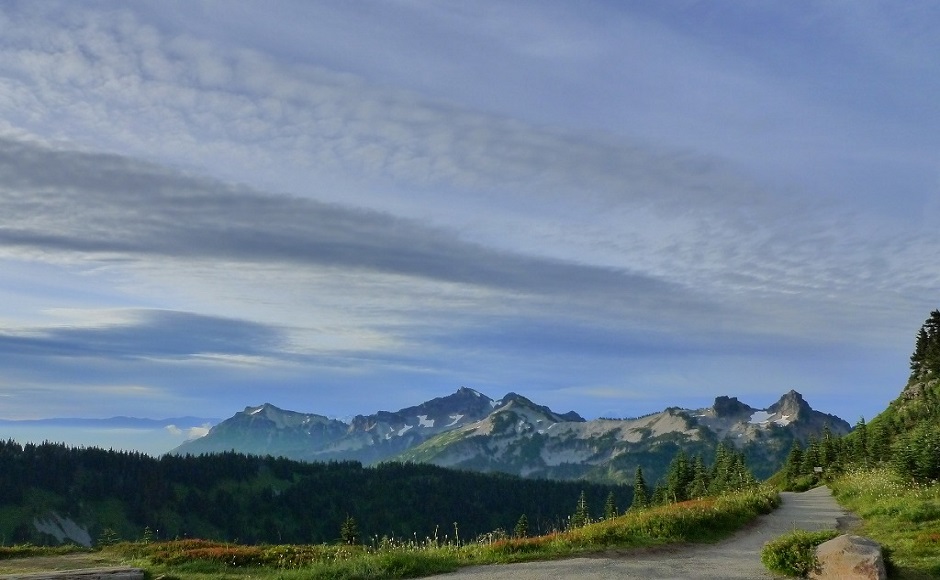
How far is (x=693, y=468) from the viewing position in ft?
304

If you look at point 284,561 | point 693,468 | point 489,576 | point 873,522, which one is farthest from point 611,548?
point 693,468

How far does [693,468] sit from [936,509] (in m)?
69.8

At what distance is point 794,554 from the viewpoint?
1734cm

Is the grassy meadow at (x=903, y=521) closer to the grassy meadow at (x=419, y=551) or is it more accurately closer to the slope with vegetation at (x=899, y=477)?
the slope with vegetation at (x=899, y=477)

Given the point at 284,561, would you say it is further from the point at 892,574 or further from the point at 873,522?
the point at 873,522

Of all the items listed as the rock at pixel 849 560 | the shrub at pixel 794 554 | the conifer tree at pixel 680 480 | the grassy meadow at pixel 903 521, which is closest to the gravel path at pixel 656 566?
the shrub at pixel 794 554

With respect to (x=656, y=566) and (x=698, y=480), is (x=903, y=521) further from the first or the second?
(x=698, y=480)

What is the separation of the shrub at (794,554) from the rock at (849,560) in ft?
0.98

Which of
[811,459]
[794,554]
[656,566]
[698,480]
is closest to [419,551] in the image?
[656,566]

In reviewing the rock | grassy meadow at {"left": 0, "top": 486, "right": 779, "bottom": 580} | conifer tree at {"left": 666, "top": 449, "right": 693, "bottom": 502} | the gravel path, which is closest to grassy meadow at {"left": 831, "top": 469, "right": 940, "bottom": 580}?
the rock

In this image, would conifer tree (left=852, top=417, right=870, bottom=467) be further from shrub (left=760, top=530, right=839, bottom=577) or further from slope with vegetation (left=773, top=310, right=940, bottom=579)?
shrub (left=760, top=530, right=839, bottom=577)

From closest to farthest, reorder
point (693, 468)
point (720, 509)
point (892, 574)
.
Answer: point (892, 574)
point (720, 509)
point (693, 468)

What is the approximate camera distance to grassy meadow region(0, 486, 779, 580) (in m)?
18.8

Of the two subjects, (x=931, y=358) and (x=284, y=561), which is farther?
(x=931, y=358)
